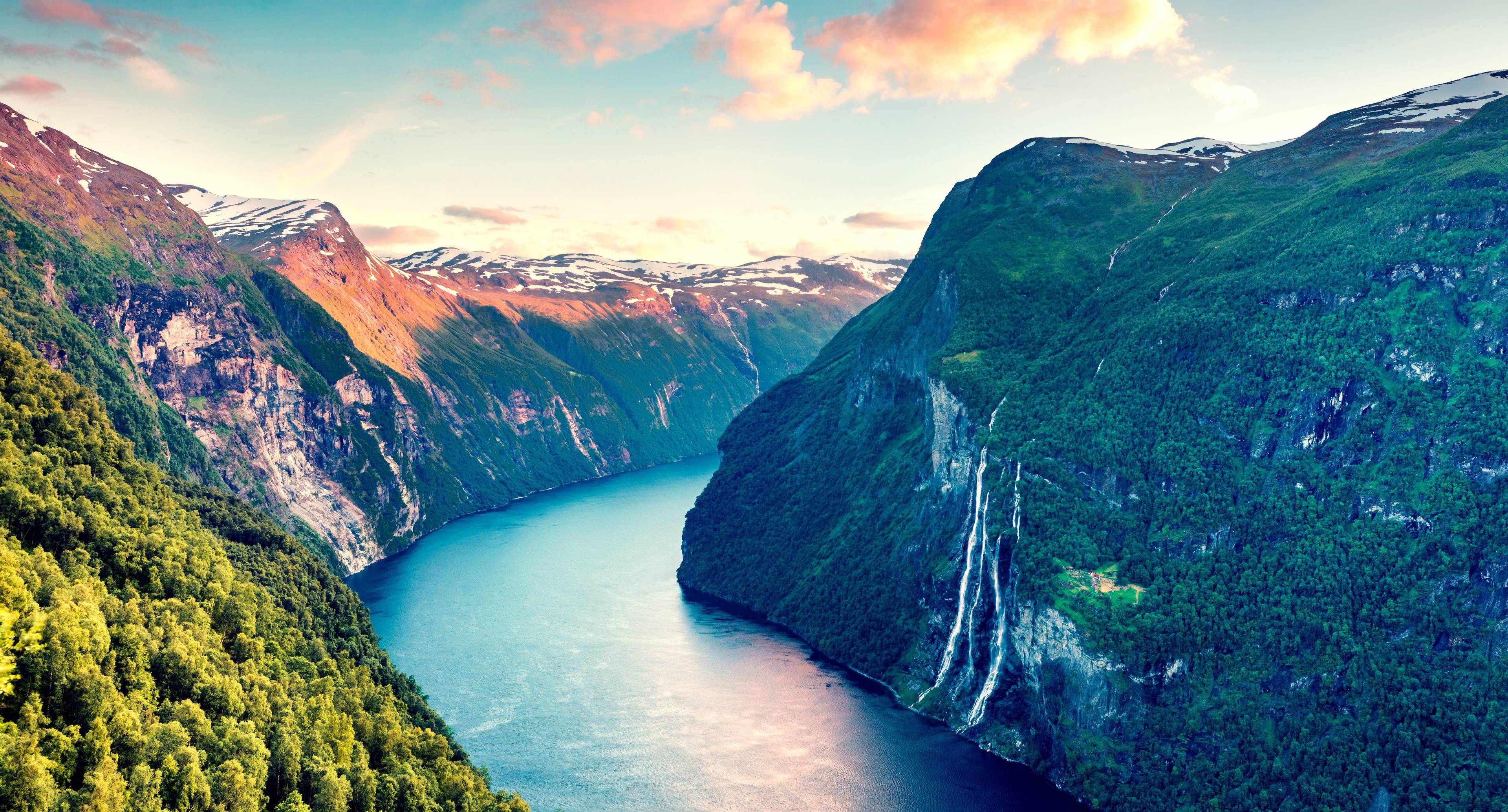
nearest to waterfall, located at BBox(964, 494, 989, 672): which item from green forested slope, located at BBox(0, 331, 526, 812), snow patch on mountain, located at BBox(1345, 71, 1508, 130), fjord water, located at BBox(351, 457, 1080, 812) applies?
fjord water, located at BBox(351, 457, 1080, 812)

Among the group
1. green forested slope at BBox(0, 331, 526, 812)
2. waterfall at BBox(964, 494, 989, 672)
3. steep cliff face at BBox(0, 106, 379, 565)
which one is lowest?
waterfall at BBox(964, 494, 989, 672)

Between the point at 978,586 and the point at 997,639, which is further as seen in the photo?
the point at 978,586

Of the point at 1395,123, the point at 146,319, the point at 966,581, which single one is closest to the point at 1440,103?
the point at 1395,123

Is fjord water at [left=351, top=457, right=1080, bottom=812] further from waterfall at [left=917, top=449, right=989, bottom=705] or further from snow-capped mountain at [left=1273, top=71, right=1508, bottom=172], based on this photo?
snow-capped mountain at [left=1273, top=71, right=1508, bottom=172]

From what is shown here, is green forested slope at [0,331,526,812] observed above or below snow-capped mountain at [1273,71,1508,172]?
below

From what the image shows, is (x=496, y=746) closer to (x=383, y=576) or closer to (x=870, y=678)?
(x=870, y=678)

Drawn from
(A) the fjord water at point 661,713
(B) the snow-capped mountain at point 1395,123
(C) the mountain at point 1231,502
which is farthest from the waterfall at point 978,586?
(B) the snow-capped mountain at point 1395,123

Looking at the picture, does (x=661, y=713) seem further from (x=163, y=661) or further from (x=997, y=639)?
(x=163, y=661)

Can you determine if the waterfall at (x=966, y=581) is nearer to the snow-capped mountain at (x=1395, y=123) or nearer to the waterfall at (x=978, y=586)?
the waterfall at (x=978, y=586)
